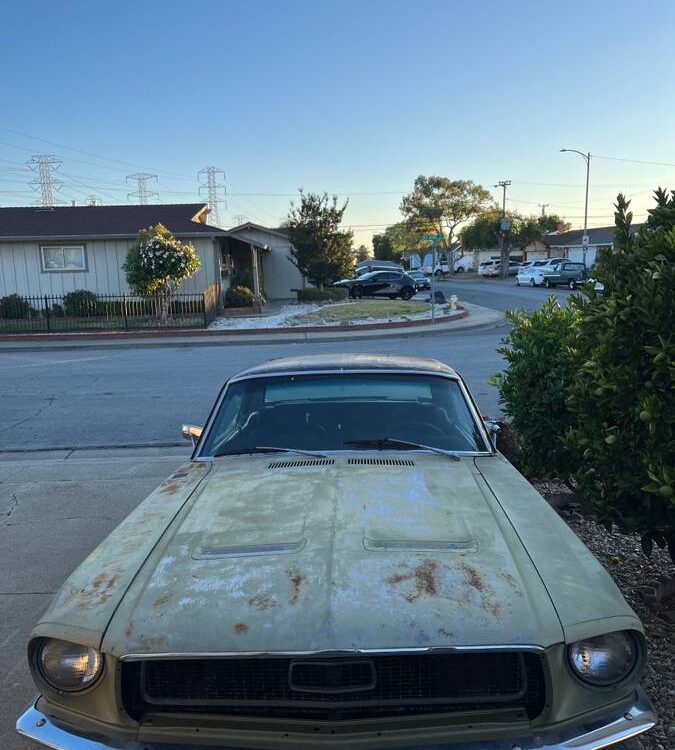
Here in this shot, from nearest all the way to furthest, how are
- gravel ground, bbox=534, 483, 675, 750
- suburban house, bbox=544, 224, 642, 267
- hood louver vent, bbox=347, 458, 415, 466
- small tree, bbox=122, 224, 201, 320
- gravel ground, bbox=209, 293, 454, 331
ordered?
gravel ground, bbox=534, 483, 675, 750, hood louver vent, bbox=347, 458, 415, 466, small tree, bbox=122, 224, 201, 320, gravel ground, bbox=209, 293, 454, 331, suburban house, bbox=544, 224, 642, 267

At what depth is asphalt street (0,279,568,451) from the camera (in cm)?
880

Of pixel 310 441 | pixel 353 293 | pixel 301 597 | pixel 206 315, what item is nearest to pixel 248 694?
pixel 301 597

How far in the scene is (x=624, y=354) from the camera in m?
3.27

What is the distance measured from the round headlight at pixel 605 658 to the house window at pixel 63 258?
26.9 meters

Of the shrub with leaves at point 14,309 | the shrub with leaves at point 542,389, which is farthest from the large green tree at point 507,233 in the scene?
the shrub with leaves at point 542,389

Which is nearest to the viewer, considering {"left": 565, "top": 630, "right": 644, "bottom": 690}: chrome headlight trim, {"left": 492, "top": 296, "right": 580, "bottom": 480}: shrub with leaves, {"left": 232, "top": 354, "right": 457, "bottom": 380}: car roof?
{"left": 565, "top": 630, "right": 644, "bottom": 690}: chrome headlight trim

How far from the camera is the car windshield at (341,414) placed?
143 inches

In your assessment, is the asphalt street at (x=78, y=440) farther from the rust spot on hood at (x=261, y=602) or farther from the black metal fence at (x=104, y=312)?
the black metal fence at (x=104, y=312)

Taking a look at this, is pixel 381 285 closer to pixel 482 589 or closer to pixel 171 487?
pixel 171 487

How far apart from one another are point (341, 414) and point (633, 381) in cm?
154

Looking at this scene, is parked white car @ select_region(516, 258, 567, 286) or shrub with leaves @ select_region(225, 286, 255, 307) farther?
parked white car @ select_region(516, 258, 567, 286)

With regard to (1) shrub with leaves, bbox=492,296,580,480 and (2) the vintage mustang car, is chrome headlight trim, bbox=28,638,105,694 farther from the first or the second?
(1) shrub with leaves, bbox=492,296,580,480

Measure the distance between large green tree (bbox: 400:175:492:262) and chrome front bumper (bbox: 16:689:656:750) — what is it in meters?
77.3

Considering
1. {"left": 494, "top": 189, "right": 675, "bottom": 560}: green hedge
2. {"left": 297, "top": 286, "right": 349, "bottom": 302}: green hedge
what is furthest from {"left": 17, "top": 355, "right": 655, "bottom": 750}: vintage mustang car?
{"left": 297, "top": 286, "right": 349, "bottom": 302}: green hedge
